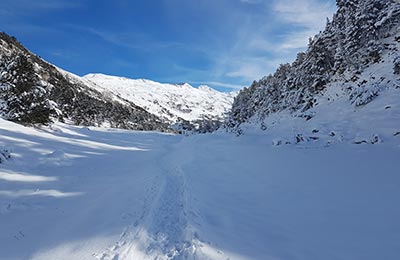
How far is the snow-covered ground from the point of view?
4312 mm

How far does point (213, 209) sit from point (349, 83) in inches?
788

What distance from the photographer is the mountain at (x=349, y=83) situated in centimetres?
1277

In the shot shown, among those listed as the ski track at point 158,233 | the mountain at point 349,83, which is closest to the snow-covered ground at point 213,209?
the ski track at point 158,233

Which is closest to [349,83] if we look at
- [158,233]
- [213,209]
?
[213,209]

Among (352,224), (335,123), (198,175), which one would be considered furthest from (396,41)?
(352,224)

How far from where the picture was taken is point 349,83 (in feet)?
69.4

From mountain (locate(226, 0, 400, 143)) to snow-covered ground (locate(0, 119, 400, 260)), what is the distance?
3.00 m

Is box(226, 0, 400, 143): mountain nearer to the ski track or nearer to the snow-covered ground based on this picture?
the snow-covered ground

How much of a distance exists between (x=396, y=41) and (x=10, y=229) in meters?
26.3

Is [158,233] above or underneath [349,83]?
underneath

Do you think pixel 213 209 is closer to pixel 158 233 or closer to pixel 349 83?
pixel 158 233

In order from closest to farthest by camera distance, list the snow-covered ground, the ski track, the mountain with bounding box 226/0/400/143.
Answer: the ski track
the snow-covered ground
the mountain with bounding box 226/0/400/143

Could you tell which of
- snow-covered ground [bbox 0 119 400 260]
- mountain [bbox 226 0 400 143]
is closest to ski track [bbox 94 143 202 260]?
snow-covered ground [bbox 0 119 400 260]

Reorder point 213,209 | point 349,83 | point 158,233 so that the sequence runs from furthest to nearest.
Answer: point 349,83
point 213,209
point 158,233
